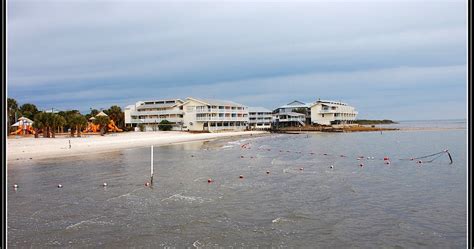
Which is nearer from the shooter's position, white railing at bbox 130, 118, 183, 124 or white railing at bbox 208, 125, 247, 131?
white railing at bbox 130, 118, 183, 124

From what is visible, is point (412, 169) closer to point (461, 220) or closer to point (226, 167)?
point (226, 167)

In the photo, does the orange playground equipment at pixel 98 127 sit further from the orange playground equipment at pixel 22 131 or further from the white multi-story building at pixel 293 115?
the white multi-story building at pixel 293 115

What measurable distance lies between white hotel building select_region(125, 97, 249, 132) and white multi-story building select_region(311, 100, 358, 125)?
3028cm

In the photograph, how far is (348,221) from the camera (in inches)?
528

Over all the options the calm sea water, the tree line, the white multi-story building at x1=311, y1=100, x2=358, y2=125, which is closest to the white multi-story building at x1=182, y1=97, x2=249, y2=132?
the tree line

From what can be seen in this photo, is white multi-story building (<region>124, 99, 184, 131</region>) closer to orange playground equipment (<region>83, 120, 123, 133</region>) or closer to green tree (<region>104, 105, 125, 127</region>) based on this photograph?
green tree (<region>104, 105, 125, 127</region>)

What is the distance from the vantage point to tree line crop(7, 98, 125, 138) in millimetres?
64500

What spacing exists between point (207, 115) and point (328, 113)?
43899mm

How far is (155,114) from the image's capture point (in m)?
105

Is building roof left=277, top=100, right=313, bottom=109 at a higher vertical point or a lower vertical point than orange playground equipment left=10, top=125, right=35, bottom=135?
higher

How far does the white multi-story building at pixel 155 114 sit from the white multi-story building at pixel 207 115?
2.10m

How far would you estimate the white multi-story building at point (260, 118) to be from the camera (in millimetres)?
131750

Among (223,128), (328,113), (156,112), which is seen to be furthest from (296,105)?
(156,112)

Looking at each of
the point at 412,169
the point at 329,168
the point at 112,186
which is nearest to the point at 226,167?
the point at 329,168
